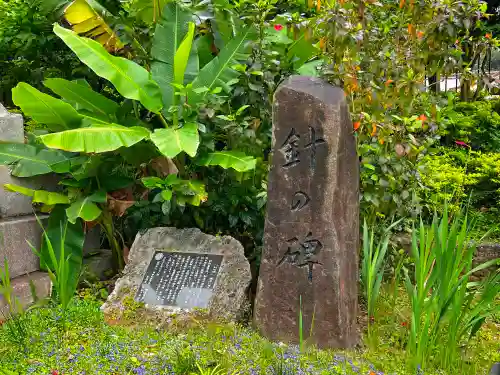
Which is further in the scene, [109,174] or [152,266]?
[109,174]

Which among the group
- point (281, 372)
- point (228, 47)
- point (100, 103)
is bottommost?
point (281, 372)

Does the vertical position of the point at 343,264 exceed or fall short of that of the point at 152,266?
it exceeds it

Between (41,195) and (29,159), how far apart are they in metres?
0.32

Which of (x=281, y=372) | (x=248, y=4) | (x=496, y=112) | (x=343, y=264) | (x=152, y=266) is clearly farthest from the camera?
(x=496, y=112)

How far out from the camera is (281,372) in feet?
10.7

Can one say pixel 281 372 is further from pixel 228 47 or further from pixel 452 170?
pixel 452 170

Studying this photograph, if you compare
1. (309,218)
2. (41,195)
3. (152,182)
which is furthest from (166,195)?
(309,218)

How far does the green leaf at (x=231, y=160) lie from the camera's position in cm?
465

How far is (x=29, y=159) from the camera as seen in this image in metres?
4.98

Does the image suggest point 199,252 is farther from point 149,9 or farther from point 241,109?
point 149,9

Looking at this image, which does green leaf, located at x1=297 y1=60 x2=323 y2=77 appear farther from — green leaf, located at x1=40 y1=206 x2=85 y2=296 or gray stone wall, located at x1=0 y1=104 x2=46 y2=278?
gray stone wall, located at x1=0 y1=104 x2=46 y2=278

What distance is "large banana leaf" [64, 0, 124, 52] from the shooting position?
17.2 ft

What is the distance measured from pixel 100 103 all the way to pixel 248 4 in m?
1.59

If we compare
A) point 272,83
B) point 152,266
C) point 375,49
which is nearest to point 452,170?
point 375,49
